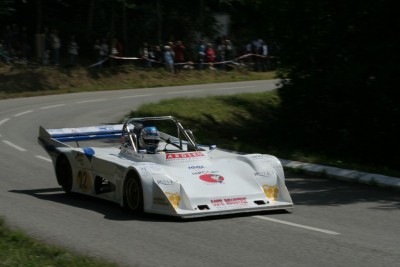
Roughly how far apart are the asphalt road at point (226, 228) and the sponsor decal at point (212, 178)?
1.86 feet

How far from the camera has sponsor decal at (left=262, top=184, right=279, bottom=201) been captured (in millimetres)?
11750

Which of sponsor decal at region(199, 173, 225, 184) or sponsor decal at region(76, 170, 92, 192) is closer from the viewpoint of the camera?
sponsor decal at region(199, 173, 225, 184)

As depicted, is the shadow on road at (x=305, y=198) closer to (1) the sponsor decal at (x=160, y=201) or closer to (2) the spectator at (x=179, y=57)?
(1) the sponsor decal at (x=160, y=201)

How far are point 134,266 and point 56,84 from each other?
2795cm

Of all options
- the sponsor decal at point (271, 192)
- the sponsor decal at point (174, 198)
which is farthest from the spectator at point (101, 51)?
the sponsor decal at point (174, 198)

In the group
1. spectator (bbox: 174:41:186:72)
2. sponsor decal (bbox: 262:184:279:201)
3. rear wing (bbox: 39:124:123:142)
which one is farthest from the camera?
spectator (bbox: 174:41:186:72)

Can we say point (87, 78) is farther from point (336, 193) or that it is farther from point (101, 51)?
point (336, 193)

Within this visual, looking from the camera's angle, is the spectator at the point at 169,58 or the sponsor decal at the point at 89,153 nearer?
the sponsor decal at the point at 89,153

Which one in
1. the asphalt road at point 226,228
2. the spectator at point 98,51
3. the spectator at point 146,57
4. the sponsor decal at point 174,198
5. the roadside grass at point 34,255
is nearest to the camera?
the roadside grass at point 34,255

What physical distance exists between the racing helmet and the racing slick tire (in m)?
0.81

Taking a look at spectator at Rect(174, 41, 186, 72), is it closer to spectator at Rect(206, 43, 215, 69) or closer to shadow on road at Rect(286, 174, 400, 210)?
spectator at Rect(206, 43, 215, 69)

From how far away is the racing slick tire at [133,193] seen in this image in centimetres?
1135

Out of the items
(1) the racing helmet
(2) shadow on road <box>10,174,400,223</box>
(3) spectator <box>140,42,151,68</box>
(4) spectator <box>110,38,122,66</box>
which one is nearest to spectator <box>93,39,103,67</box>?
(4) spectator <box>110,38,122,66</box>

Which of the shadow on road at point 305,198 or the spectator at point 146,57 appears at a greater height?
the spectator at point 146,57
